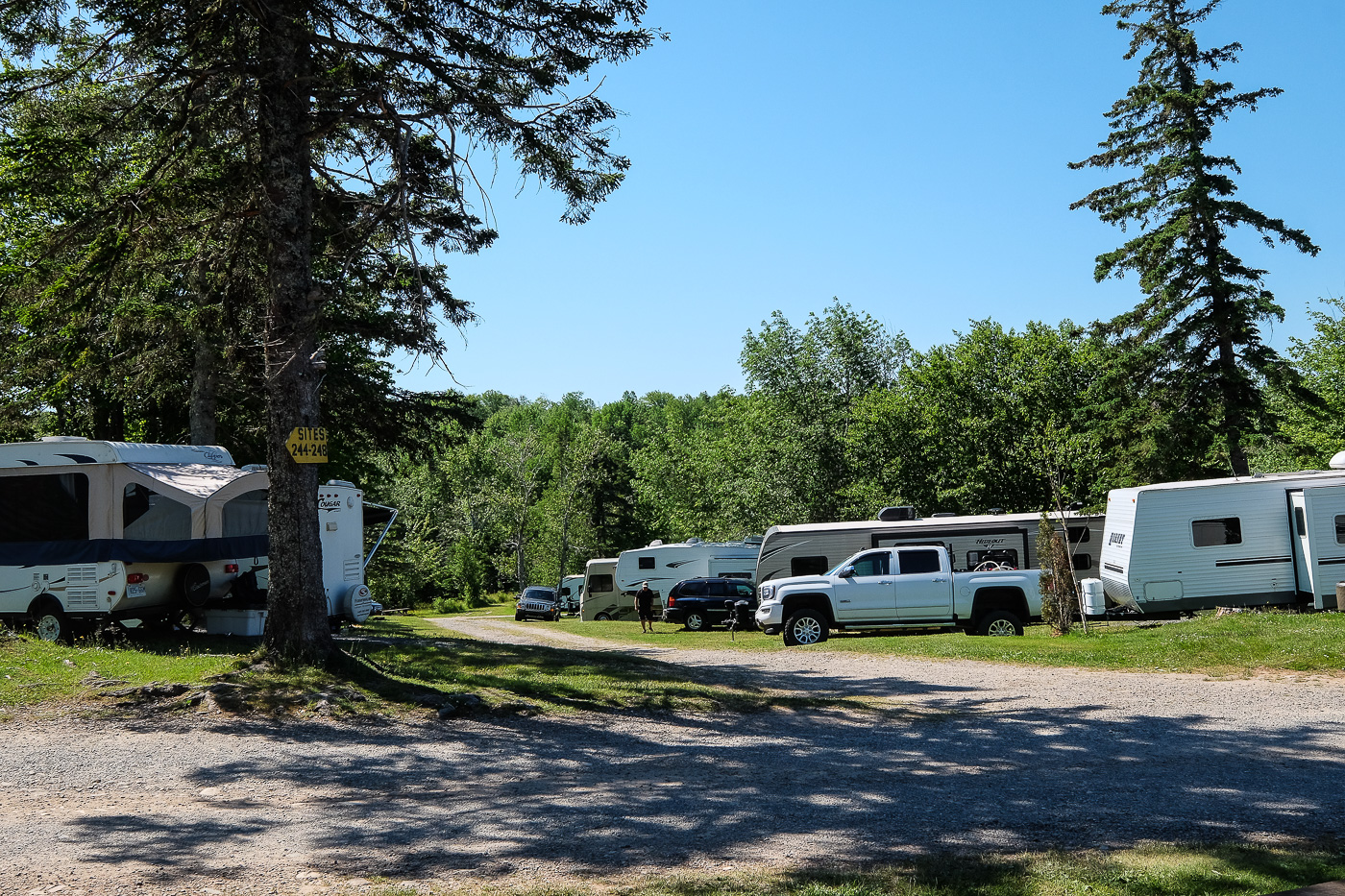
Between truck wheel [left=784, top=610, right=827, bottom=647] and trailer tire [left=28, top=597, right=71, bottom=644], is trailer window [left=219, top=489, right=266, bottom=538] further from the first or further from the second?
truck wheel [left=784, top=610, right=827, bottom=647]

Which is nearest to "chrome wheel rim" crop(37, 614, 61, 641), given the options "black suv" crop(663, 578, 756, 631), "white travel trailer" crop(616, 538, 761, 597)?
"black suv" crop(663, 578, 756, 631)

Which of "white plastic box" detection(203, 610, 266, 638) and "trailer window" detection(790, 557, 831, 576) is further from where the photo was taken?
"trailer window" detection(790, 557, 831, 576)

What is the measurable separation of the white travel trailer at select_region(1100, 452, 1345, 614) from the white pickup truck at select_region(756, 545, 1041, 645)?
10.5 ft

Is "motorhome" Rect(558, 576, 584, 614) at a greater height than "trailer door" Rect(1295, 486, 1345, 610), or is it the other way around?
"trailer door" Rect(1295, 486, 1345, 610)

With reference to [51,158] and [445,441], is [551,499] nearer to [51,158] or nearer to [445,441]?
[445,441]

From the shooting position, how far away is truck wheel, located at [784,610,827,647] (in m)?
18.7

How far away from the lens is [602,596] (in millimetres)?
36500

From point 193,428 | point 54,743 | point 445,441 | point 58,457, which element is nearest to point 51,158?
point 58,457

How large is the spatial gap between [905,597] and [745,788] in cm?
1189

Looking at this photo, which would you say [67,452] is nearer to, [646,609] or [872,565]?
[872,565]

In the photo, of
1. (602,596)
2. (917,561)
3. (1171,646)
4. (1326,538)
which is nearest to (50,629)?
(917,561)

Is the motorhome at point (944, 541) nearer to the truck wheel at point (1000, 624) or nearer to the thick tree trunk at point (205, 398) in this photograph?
the truck wheel at point (1000, 624)

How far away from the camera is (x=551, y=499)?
68.8m

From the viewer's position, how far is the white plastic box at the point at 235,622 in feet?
50.3
